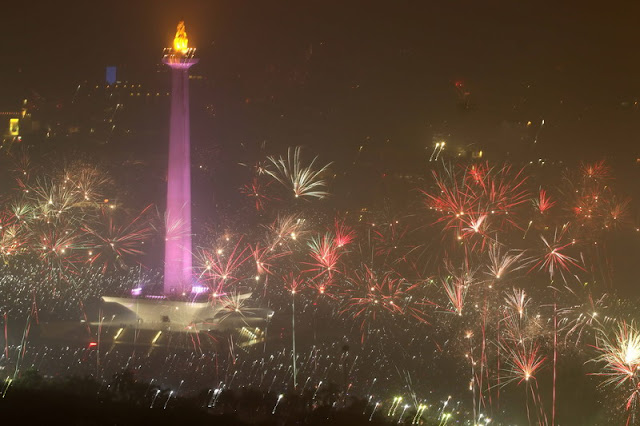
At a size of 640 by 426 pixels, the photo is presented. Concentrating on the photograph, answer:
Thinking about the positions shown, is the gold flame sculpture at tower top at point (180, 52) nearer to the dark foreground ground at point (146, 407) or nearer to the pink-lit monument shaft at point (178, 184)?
the pink-lit monument shaft at point (178, 184)

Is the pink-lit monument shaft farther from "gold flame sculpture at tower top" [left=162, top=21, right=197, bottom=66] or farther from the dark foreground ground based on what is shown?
the dark foreground ground

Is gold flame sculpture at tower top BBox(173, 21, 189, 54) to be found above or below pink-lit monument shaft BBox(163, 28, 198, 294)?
above

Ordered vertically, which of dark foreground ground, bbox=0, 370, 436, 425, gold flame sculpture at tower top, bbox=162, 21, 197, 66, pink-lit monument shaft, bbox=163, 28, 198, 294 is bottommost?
dark foreground ground, bbox=0, 370, 436, 425

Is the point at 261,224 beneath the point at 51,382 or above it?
above

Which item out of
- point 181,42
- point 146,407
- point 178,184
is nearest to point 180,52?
point 181,42

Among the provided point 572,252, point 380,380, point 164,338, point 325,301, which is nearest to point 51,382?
point 380,380

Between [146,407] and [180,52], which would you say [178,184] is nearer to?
[180,52]

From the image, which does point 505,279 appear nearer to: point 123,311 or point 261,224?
point 261,224

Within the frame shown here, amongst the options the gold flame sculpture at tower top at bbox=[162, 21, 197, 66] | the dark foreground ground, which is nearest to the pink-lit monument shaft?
the gold flame sculpture at tower top at bbox=[162, 21, 197, 66]
